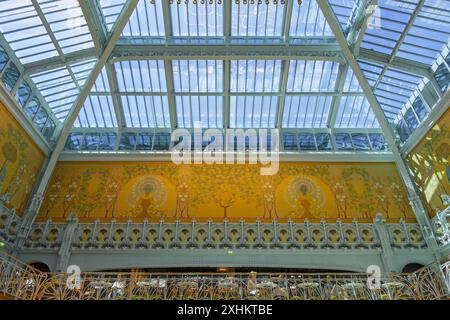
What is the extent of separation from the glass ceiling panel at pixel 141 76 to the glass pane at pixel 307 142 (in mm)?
8251

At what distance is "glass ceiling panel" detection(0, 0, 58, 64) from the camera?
1335 cm

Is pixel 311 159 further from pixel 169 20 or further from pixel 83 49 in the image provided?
pixel 83 49

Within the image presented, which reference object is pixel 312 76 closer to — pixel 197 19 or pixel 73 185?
pixel 197 19

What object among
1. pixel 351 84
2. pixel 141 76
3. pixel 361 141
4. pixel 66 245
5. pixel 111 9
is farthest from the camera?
pixel 361 141

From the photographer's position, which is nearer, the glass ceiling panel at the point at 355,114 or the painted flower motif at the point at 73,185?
the painted flower motif at the point at 73,185

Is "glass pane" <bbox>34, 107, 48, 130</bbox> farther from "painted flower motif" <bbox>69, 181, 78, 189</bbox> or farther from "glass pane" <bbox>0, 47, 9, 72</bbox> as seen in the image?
"painted flower motif" <bbox>69, 181, 78, 189</bbox>

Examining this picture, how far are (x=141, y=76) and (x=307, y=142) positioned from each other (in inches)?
394

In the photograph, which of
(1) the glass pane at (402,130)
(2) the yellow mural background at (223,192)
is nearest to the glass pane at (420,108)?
(1) the glass pane at (402,130)

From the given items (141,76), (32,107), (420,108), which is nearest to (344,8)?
(420,108)

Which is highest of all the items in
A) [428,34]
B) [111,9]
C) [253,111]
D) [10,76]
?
[111,9]

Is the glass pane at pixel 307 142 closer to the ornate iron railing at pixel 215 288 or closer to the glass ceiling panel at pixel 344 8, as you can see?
the glass ceiling panel at pixel 344 8

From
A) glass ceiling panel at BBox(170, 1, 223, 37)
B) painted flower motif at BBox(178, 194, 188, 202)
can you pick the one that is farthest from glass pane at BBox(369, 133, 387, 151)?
painted flower motif at BBox(178, 194, 188, 202)

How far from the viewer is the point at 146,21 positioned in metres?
16.9

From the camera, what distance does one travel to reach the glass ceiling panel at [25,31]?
1335 cm
